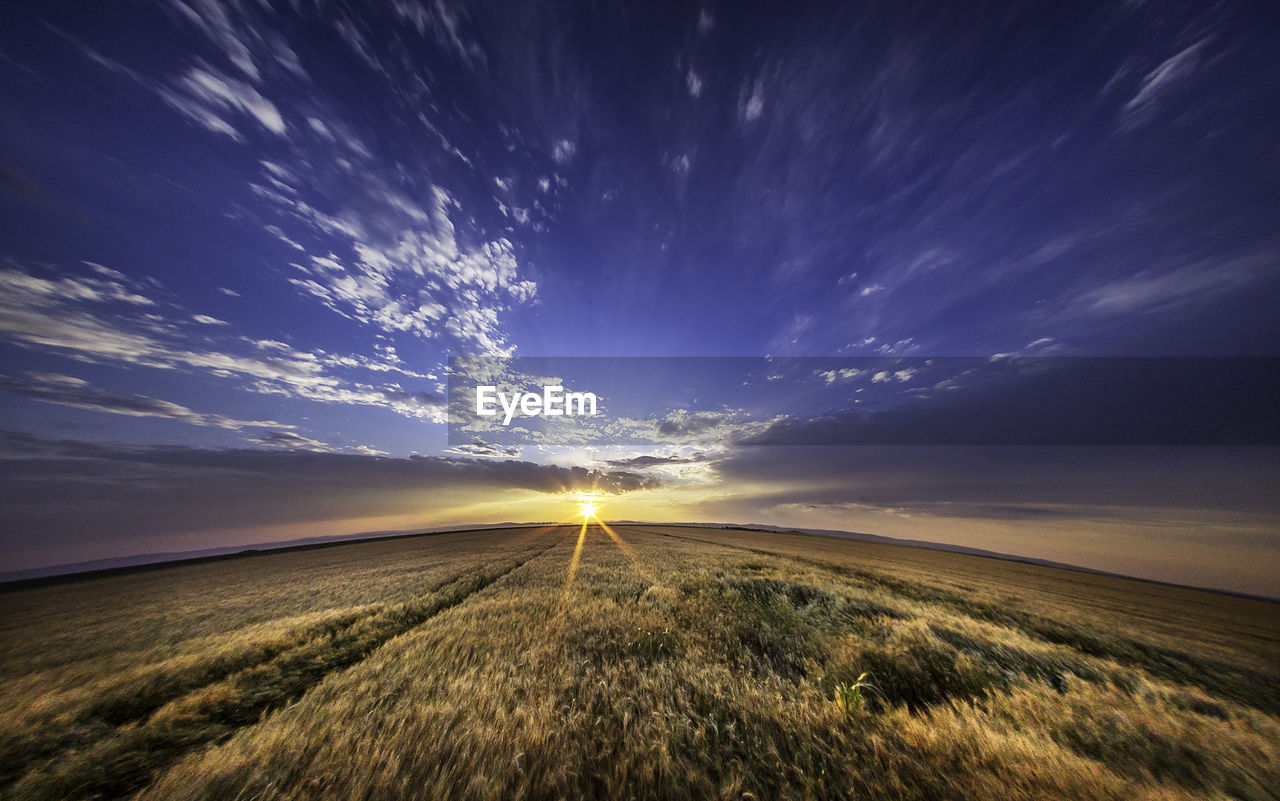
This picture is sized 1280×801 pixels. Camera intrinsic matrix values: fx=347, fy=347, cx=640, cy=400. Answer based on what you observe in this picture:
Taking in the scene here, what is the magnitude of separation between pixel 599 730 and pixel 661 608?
560 cm

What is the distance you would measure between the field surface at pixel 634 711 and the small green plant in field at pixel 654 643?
0.15 feet

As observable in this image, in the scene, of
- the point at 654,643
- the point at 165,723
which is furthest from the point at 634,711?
the point at 165,723

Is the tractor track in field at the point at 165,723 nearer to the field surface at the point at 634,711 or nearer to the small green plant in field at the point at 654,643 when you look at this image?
the field surface at the point at 634,711

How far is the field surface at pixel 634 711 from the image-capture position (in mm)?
3279

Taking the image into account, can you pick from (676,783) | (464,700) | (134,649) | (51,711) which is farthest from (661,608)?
(134,649)

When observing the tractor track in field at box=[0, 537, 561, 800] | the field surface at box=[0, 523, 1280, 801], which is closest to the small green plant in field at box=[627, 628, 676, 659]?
the field surface at box=[0, 523, 1280, 801]

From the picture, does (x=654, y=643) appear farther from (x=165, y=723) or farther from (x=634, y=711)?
(x=165, y=723)

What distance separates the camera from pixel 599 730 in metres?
3.98

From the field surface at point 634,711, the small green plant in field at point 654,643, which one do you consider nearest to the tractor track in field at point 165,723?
the field surface at point 634,711

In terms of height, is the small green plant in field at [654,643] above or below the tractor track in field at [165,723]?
above

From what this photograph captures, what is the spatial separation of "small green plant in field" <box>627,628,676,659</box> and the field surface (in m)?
0.05

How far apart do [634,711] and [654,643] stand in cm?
248

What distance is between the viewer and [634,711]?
4371 mm

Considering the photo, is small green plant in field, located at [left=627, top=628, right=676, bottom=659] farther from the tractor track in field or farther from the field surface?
the tractor track in field
